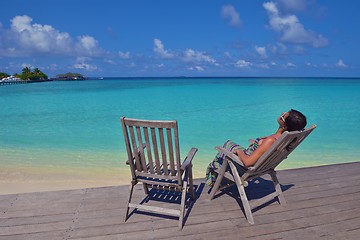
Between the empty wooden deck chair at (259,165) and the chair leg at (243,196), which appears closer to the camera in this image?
the empty wooden deck chair at (259,165)

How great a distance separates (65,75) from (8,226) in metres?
105

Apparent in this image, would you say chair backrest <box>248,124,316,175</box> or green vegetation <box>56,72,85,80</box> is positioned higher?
chair backrest <box>248,124,316,175</box>

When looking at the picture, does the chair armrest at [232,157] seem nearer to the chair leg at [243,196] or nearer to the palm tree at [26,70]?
the chair leg at [243,196]

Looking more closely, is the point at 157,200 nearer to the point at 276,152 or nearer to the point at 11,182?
the point at 276,152

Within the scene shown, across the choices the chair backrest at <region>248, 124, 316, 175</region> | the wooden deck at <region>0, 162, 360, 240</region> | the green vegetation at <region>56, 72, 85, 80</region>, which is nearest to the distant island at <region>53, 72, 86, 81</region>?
the green vegetation at <region>56, 72, 85, 80</region>

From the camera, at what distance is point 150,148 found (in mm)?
2826

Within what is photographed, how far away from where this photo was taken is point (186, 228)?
9.34ft

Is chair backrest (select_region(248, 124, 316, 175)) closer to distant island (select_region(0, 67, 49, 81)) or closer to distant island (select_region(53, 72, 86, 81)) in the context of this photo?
distant island (select_region(0, 67, 49, 81))

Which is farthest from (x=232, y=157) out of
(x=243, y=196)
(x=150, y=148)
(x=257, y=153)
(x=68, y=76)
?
(x=68, y=76)

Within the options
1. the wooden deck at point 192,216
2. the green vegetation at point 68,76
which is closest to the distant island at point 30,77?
the green vegetation at point 68,76

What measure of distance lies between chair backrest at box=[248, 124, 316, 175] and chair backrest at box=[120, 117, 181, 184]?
0.76 metres

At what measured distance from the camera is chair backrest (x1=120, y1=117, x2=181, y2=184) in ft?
8.89

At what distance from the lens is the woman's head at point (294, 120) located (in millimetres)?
2922

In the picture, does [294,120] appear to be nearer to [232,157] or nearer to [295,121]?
[295,121]
